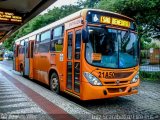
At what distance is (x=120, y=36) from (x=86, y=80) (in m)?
1.87

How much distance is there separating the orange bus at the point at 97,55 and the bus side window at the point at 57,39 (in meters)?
0.05

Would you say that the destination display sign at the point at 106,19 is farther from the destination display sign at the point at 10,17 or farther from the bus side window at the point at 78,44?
the destination display sign at the point at 10,17

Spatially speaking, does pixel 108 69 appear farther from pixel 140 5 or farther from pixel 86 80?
pixel 140 5

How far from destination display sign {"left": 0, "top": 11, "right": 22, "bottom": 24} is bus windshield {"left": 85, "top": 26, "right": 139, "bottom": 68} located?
6.68 m

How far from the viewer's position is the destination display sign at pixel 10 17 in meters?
13.0

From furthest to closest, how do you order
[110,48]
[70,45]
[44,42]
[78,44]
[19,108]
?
[44,42], [70,45], [78,44], [110,48], [19,108]

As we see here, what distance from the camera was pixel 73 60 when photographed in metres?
8.42

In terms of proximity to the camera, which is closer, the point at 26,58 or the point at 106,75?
the point at 106,75

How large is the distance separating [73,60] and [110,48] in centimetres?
127

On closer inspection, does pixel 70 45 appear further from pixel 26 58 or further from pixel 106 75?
pixel 26 58

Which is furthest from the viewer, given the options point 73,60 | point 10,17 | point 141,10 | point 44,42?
point 141,10

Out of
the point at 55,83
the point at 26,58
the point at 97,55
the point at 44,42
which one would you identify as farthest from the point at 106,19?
the point at 26,58

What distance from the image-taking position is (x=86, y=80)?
7648mm

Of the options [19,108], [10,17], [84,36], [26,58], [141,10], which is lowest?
[19,108]
